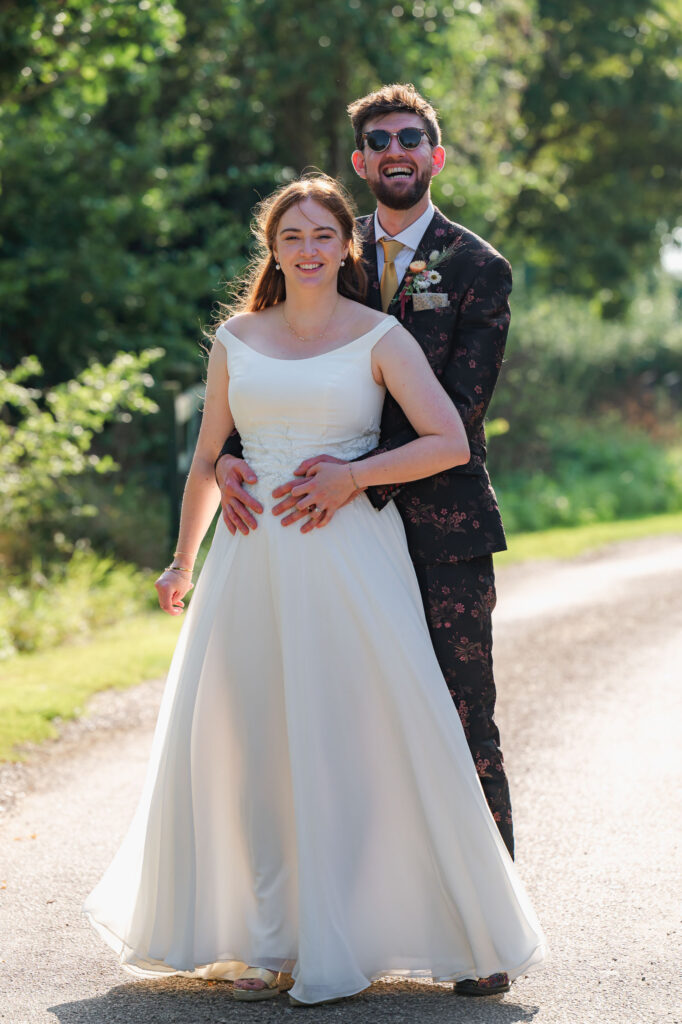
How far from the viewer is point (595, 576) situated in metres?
11.1

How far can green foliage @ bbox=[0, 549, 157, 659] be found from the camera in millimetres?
8531

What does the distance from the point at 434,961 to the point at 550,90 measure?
69.1 feet

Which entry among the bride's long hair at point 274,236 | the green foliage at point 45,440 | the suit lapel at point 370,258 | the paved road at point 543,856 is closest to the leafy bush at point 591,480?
the green foliage at point 45,440

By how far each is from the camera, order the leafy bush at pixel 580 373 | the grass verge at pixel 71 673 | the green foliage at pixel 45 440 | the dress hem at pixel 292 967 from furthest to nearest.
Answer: the leafy bush at pixel 580 373 < the green foliage at pixel 45 440 < the grass verge at pixel 71 673 < the dress hem at pixel 292 967

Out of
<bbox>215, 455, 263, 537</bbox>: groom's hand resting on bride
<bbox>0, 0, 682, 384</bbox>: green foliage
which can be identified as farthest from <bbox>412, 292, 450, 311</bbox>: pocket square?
<bbox>0, 0, 682, 384</bbox>: green foliage

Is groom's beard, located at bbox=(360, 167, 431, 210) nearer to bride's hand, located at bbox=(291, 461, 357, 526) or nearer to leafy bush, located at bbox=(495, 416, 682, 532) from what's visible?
bride's hand, located at bbox=(291, 461, 357, 526)

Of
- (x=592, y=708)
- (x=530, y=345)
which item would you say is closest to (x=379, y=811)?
(x=592, y=708)

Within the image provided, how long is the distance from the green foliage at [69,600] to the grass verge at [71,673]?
0.15m

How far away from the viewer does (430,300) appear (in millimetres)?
3652

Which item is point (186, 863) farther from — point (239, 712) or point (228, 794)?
point (239, 712)

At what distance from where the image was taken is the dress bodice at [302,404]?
350 centimetres

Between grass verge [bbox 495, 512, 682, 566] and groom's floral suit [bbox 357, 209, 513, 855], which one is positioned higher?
groom's floral suit [bbox 357, 209, 513, 855]

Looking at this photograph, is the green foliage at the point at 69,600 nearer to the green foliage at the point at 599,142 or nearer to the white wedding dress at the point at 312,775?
the white wedding dress at the point at 312,775

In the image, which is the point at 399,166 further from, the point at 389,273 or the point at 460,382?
the point at 460,382
